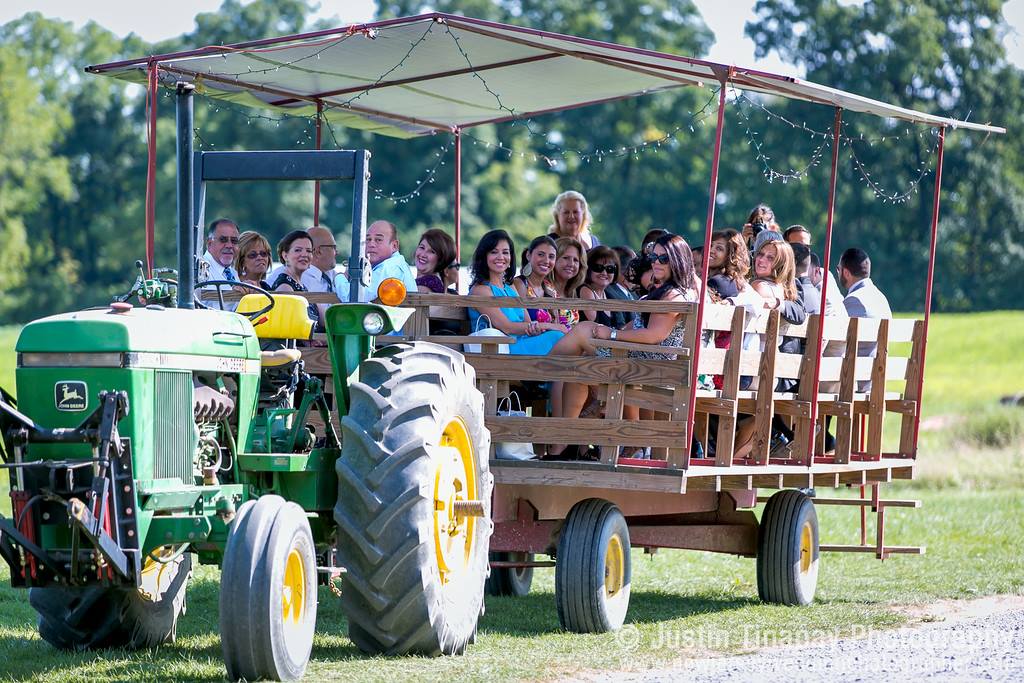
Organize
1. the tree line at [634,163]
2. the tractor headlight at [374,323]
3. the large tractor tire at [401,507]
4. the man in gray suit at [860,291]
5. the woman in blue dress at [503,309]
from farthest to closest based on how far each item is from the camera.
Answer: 1. the tree line at [634,163]
2. the man in gray suit at [860,291]
3. the woman in blue dress at [503,309]
4. the tractor headlight at [374,323]
5. the large tractor tire at [401,507]

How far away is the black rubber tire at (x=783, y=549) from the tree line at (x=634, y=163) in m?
37.1

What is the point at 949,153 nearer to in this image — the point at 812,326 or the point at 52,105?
the point at 52,105

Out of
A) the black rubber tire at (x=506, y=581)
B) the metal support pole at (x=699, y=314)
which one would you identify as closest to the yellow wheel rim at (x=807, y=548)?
the black rubber tire at (x=506, y=581)

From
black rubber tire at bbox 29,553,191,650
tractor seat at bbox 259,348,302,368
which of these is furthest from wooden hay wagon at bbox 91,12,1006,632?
black rubber tire at bbox 29,553,191,650

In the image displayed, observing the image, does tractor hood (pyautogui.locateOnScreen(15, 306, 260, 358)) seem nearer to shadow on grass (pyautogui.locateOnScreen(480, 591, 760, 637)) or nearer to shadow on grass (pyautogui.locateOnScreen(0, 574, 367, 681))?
shadow on grass (pyautogui.locateOnScreen(0, 574, 367, 681))

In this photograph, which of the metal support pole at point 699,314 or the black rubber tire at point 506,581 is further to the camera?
the black rubber tire at point 506,581

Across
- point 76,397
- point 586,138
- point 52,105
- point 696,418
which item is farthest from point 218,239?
point 52,105

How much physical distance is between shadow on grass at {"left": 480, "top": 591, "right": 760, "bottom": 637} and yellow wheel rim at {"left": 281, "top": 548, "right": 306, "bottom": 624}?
7.10 ft

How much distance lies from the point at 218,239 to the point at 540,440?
302cm

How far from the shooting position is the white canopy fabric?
8.32m

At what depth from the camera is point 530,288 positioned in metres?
9.34

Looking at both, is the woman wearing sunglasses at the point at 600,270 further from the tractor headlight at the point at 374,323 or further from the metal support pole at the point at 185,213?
the metal support pole at the point at 185,213

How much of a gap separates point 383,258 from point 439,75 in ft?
5.14

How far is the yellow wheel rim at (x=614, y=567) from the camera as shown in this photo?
8.34m
